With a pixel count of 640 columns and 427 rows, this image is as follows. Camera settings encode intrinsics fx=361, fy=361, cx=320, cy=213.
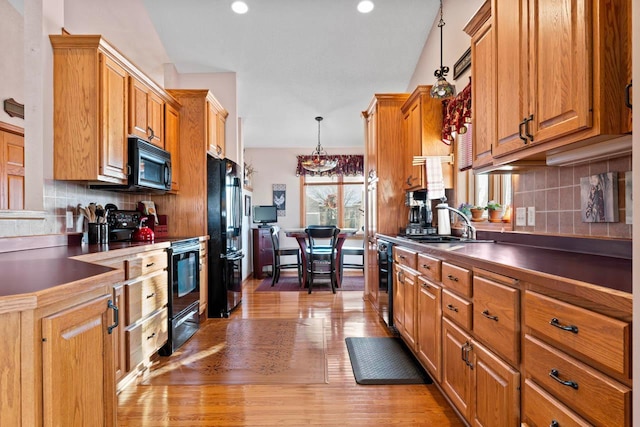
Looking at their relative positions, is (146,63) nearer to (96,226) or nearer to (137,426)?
(96,226)

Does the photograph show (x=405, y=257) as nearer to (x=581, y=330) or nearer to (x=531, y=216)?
(x=531, y=216)

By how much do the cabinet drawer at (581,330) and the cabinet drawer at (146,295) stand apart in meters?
2.10

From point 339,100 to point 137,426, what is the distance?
490 cm

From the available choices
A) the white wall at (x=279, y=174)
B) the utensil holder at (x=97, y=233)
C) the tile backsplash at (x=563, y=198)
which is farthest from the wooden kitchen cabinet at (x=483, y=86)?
the white wall at (x=279, y=174)

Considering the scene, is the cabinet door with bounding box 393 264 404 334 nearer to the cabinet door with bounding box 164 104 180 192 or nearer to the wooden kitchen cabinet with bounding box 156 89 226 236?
the wooden kitchen cabinet with bounding box 156 89 226 236

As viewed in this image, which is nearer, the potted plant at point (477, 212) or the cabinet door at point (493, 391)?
the cabinet door at point (493, 391)

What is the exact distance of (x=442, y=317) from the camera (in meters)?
1.94

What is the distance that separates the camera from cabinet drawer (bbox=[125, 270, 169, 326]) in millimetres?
2189

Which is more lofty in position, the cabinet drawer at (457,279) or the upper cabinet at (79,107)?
the upper cabinet at (79,107)

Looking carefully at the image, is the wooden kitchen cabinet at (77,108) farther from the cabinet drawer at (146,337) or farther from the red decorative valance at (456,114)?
the red decorative valance at (456,114)

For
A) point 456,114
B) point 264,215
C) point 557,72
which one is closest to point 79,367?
point 557,72

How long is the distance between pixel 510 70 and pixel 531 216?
34.6 inches

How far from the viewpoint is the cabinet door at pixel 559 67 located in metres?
1.25

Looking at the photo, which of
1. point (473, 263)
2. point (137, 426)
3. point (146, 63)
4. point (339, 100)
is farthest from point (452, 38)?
point (137, 426)
